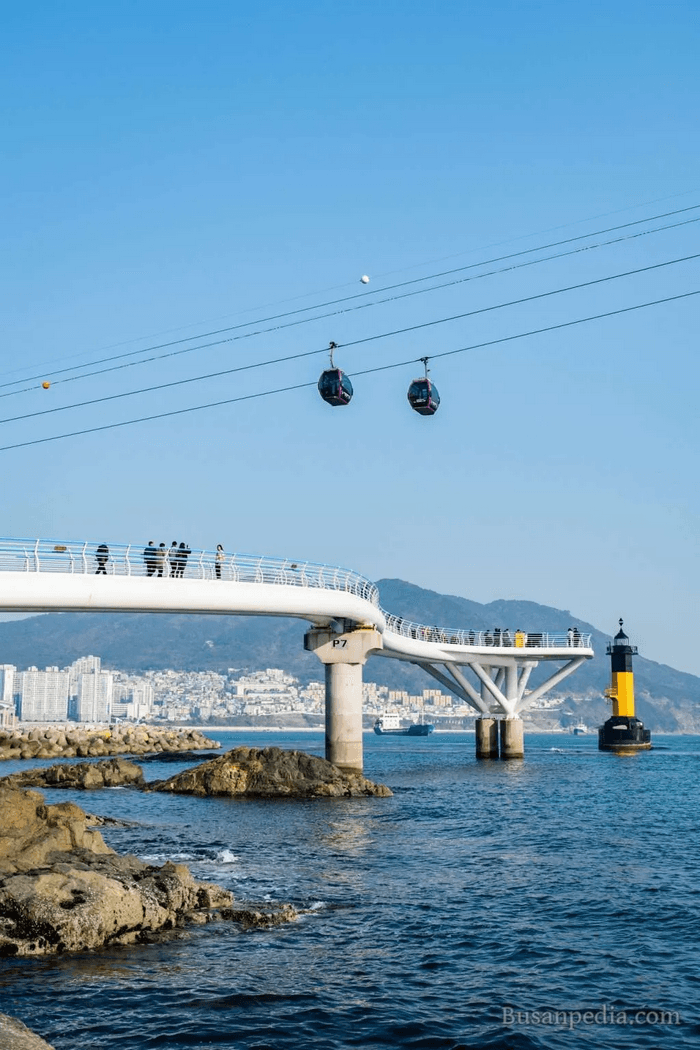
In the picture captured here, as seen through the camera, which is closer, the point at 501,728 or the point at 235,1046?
the point at 235,1046

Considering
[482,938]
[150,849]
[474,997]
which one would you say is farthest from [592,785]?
[474,997]

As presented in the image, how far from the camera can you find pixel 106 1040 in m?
14.0

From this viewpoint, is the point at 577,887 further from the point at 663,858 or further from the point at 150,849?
the point at 150,849

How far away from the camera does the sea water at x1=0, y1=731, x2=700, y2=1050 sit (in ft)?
48.2

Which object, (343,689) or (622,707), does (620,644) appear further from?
(343,689)

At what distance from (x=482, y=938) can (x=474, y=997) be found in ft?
12.7

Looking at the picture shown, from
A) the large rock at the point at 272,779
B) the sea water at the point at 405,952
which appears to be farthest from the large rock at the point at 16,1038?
the large rock at the point at 272,779

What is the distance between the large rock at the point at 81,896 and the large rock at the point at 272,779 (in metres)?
24.9

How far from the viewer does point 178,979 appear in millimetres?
16672

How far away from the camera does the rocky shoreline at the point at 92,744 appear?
89.0m

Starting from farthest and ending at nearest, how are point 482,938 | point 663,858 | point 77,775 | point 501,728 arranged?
point 501,728 < point 77,775 < point 663,858 < point 482,938

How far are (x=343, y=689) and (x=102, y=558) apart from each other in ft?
61.2

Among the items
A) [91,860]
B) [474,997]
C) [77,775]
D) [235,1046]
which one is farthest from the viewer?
[77,775]

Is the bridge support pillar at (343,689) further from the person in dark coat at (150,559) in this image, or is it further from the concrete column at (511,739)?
the concrete column at (511,739)
